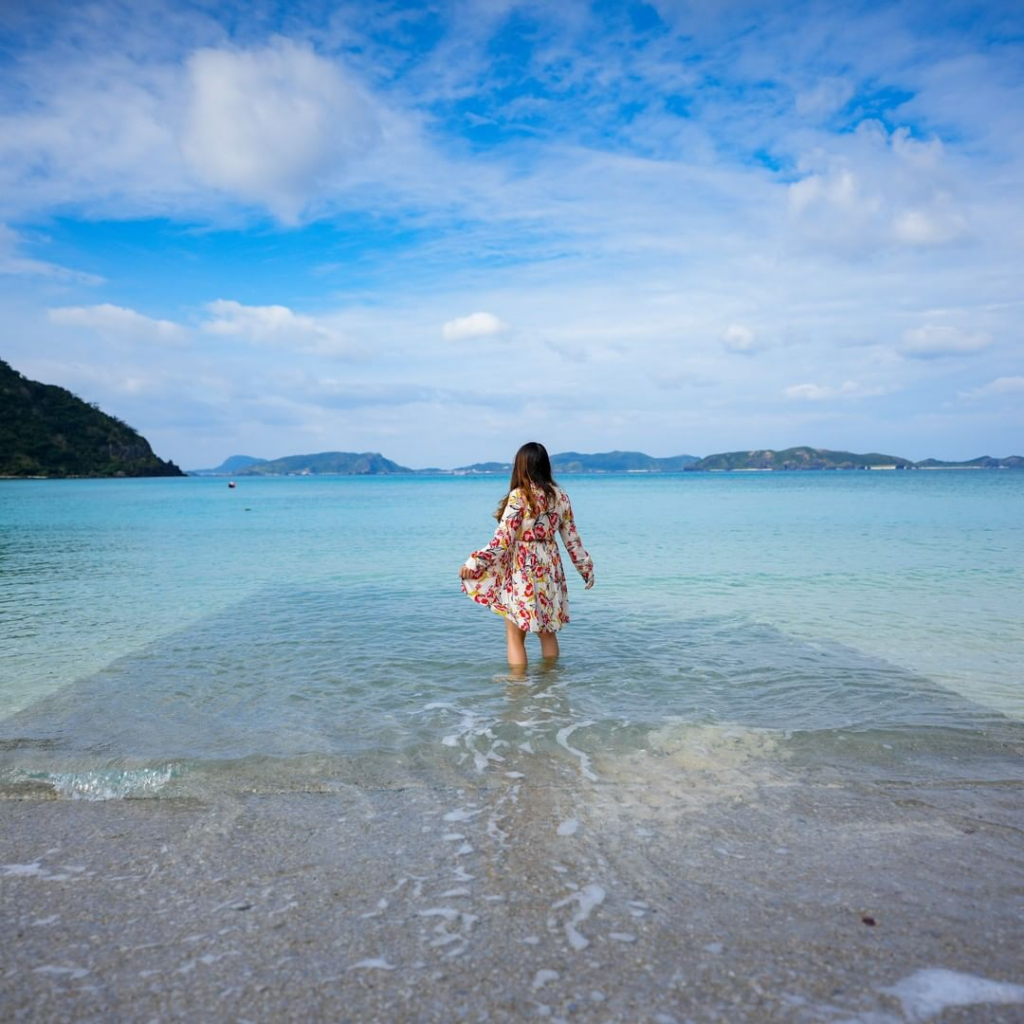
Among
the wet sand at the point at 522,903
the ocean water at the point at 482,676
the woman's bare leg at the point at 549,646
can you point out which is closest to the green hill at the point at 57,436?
the ocean water at the point at 482,676

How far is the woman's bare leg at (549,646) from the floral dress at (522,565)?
387mm

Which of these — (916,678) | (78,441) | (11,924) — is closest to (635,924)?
(11,924)

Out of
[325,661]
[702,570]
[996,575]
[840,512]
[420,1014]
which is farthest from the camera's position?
[840,512]

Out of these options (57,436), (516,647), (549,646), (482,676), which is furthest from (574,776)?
(57,436)

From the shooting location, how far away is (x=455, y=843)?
12.9 feet

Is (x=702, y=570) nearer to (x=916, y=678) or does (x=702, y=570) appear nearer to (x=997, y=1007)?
(x=916, y=678)

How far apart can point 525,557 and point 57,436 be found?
443 ft

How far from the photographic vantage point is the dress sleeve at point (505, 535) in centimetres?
762

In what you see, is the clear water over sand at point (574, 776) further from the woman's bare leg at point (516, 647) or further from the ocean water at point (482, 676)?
the woman's bare leg at point (516, 647)

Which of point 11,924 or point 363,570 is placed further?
point 363,570

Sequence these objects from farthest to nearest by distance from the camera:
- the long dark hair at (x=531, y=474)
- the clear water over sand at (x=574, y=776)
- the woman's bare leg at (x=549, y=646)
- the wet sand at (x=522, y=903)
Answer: the woman's bare leg at (x=549, y=646) < the long dark hair at (x=531, y=474) < the clear water over sand at (x=574, y=776) < the wet sand at (x=522, y=903)

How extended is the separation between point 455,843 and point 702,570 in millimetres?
13685

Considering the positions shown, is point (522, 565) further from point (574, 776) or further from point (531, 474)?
point (574, 776)

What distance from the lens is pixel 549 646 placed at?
8.33m
